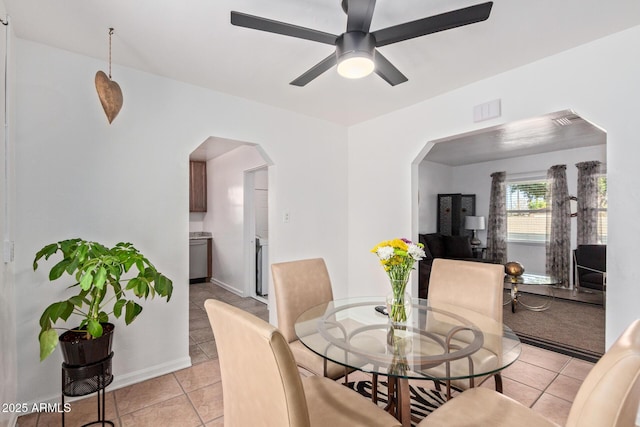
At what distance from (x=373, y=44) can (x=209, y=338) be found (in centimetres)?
314

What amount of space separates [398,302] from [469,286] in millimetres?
750

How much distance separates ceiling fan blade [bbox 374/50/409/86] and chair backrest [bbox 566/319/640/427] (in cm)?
161

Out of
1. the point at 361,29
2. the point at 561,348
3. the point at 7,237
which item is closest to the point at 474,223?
the point at 561,348

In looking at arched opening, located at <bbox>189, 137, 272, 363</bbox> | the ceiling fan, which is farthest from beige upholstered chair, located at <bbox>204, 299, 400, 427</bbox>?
arched opening, located at <bbox>189, 137, 272, 363</bbox>

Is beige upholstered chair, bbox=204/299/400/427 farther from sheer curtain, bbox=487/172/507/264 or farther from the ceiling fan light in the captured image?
sheer curtain, bbox=487/172/507/264

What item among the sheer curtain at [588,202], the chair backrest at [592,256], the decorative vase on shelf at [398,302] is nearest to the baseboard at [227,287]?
the decorative vase on shelf at [398,302]

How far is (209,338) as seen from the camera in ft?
10.8

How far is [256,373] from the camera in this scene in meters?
0.99

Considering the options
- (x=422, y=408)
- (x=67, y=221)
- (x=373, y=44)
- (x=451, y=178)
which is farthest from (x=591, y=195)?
(x=67, y=221)

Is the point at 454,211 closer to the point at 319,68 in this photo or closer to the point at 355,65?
the point at 319,68

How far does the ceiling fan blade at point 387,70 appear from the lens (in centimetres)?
176

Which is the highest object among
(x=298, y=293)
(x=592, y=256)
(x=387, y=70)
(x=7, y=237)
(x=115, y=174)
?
(x=387, y=70)

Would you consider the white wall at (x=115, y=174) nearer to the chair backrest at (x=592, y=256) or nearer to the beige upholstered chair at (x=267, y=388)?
the beige upholstered chair at (x=267, y=388)

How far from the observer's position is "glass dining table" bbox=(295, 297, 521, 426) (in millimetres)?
1336
